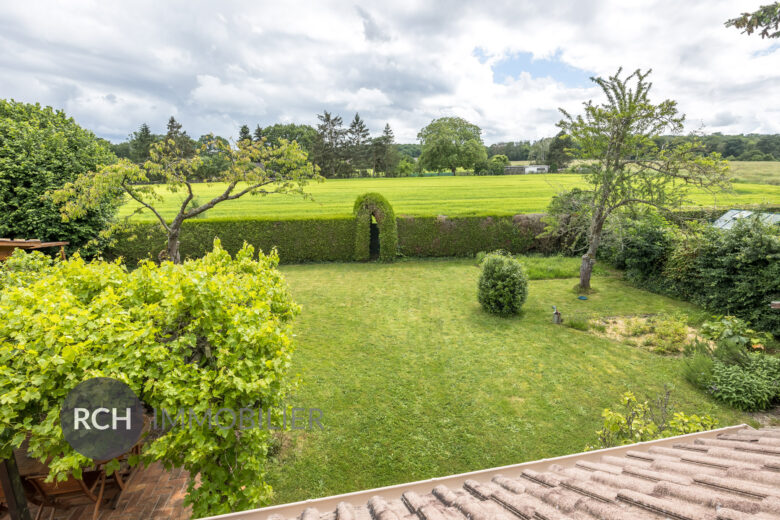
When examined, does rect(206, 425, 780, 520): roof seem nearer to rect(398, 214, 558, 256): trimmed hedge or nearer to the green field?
rect(398, 214, 558, 256): trimmed hedge

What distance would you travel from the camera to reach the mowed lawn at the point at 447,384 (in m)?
4.86

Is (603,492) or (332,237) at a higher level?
(603,492)

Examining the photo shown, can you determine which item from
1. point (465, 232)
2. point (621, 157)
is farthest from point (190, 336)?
point (465, 232)

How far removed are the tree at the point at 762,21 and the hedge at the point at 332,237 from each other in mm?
10263

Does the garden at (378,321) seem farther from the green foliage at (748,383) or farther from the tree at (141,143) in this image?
the tree at (141,143)

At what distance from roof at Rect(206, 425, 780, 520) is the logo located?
1210mm

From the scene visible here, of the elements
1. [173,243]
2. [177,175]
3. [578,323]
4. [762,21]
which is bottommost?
[578,323]

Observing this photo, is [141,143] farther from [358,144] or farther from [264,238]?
[264,238]

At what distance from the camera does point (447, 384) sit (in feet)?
21.7

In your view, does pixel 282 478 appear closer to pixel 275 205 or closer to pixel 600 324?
pixel 600 324

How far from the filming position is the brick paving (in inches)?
151

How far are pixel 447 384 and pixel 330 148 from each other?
54.1m

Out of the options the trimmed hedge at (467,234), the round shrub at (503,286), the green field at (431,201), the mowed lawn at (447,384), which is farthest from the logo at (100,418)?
the green field at (431,201)

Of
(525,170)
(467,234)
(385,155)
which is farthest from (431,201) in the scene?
(525,170)
